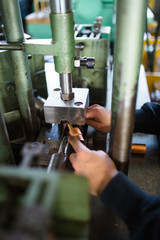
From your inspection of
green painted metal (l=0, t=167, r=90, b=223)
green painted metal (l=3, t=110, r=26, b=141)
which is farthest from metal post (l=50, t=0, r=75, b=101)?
green painted metal (l=0, t=167, r=90, b=223)

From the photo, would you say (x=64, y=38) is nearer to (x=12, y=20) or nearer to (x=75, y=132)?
(x=12, y=20)

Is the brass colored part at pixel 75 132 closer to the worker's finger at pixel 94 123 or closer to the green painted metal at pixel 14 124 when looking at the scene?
the worker's finger at pixel 94 123

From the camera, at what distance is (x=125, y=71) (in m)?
0.56

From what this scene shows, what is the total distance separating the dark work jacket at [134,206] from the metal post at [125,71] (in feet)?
0.32

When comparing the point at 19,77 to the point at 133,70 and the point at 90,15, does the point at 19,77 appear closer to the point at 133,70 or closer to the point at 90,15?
the point at 133,70

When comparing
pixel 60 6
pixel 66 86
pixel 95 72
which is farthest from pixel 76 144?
pixel 95 72

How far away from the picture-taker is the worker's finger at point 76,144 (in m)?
0.75

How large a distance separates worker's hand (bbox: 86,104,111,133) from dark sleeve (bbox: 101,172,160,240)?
383 millimetres

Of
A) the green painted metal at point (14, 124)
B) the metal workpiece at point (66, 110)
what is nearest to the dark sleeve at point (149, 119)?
the metal workpiece at point (66, 110)

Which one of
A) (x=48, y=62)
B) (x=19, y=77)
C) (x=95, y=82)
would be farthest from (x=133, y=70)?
(x=48, y=62)

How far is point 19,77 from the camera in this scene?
88 cm

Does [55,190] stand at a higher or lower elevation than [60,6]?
lower

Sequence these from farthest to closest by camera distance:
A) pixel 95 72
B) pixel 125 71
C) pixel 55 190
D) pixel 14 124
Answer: pixel 95 72
pixel 14 124
pixel 125 71
pixel 55 190

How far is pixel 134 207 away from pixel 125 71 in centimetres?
33
